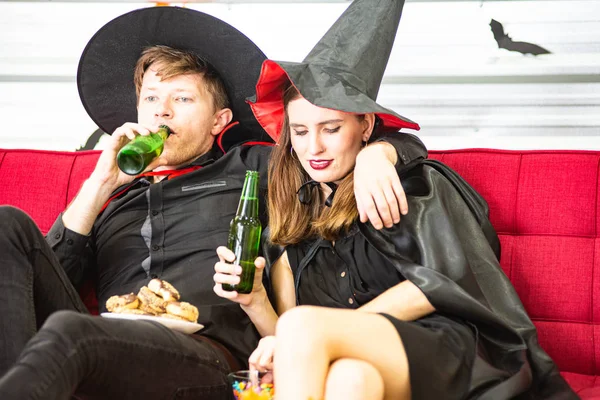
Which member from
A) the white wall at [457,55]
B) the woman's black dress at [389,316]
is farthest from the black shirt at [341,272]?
the white wall at [457,55]

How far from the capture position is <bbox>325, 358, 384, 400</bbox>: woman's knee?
1.49 metres

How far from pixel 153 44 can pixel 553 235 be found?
1.42 m

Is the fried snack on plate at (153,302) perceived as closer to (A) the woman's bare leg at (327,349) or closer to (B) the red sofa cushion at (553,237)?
(A) the woman's bare leg at (327,349)

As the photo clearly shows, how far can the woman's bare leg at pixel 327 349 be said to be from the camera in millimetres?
1527

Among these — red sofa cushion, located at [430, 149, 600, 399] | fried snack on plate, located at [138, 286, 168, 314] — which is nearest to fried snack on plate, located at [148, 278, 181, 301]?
fried snack on plate, located at [138, 286, 168, 314]

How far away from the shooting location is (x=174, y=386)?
5.91 feet

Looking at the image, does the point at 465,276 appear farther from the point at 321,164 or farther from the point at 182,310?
the point at 182,310

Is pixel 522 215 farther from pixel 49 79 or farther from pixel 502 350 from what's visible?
pixel 49 79

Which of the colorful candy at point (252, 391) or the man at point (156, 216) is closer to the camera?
the colorful candy at point (252, 391)

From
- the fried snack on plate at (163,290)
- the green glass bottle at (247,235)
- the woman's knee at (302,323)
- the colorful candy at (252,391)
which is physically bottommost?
the colorful candy at (252,391)

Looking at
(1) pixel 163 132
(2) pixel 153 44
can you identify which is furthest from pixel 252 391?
(2) pixel 153 44

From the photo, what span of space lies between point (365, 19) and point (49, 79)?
1.67m

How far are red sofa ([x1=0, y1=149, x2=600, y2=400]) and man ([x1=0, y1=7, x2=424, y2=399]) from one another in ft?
1.06

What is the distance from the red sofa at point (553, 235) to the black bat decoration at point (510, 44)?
584 mm
